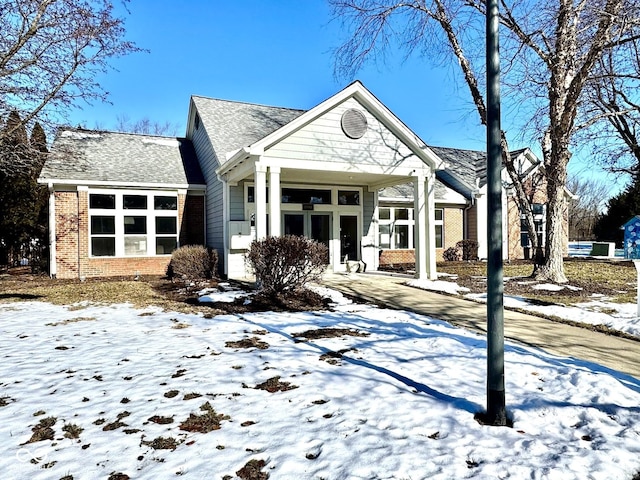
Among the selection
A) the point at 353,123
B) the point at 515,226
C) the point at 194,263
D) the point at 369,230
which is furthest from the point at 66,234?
the point at 515,226

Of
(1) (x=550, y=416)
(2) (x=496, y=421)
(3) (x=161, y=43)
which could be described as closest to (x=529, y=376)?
(1) (x=550, y=416)

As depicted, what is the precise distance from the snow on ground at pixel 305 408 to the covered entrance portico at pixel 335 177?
5.21 meters

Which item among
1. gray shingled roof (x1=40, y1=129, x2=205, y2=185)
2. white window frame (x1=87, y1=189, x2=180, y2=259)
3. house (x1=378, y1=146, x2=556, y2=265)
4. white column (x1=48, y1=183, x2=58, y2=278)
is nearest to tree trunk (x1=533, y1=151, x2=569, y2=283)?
house (x1=378, y1=146, x2=556, y2=265)

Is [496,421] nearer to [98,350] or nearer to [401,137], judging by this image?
[98,350]

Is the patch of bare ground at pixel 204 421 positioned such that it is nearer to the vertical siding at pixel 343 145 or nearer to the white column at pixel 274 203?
the white column at pixel 274 203

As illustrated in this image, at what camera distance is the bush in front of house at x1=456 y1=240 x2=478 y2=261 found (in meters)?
19.9

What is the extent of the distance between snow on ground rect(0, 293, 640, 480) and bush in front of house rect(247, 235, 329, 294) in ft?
8.27

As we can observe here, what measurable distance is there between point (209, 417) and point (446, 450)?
1991mm

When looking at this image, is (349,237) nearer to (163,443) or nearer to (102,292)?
(102,292)

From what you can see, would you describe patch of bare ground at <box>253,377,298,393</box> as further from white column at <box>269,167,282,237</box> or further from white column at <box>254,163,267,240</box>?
white column at <box>254,163,267,240</box>

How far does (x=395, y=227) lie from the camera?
18.4 meters

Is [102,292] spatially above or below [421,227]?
below

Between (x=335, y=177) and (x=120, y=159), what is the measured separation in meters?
8.38

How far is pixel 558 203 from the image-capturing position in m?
11.4
